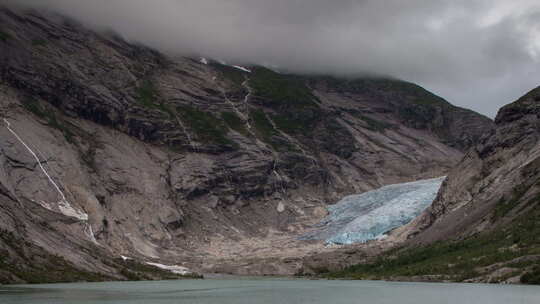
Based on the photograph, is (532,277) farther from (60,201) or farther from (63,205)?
(60,201)

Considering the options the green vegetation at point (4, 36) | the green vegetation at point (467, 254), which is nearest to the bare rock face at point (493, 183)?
the green vegetation at point (467, 254)

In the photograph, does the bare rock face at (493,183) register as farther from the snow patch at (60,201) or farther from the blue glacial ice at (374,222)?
the snow patch at (60,201)

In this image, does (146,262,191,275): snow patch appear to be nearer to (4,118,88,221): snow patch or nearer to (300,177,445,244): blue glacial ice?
(4,118,88,221): snow patch

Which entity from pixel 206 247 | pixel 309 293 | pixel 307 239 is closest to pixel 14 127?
pixel 206 247

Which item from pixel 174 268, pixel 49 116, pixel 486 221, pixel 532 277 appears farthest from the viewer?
pixel 49 116

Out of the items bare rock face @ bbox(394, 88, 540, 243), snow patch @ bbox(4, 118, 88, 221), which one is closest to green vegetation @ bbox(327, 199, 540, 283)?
bare rock face @ bbox(394, 88, 540, 243)

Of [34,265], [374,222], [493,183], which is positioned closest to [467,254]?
[493,183]
